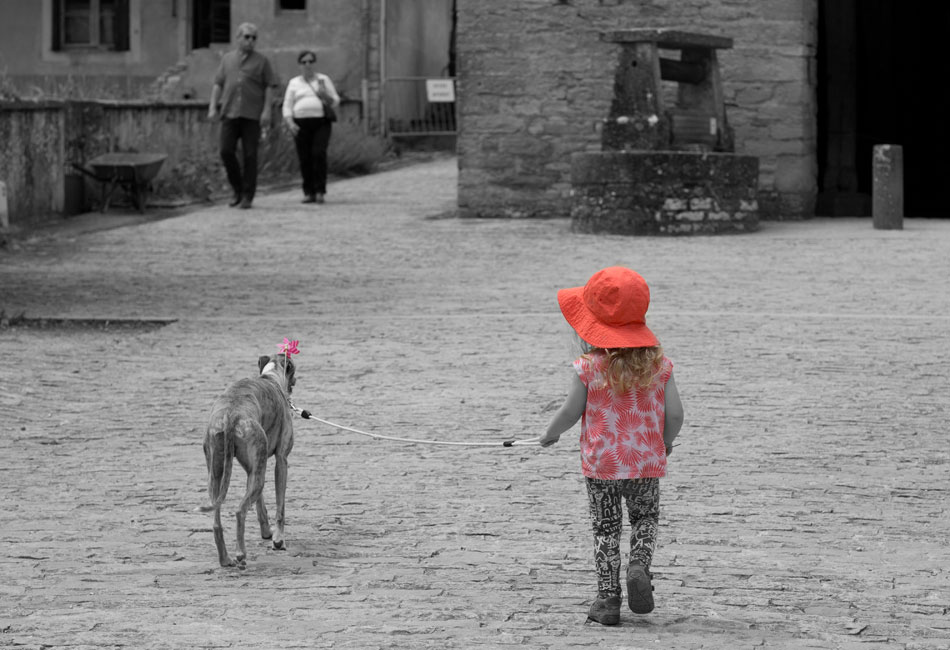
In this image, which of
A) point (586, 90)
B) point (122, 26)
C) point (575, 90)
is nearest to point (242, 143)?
point (575, 90)

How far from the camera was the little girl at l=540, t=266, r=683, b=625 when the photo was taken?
5129 millimetres

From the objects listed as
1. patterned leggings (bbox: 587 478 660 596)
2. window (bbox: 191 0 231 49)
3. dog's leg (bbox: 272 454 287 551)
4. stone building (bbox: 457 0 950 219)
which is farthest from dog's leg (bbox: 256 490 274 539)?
window (bbox: 191 0 231 49)

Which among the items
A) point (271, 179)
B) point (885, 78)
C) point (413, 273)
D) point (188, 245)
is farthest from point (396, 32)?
point (413, 273)

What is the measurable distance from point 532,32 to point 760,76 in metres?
2.83

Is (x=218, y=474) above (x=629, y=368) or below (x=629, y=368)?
below

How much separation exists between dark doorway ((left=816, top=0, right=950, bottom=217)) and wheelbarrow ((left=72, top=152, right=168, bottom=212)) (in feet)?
28.5

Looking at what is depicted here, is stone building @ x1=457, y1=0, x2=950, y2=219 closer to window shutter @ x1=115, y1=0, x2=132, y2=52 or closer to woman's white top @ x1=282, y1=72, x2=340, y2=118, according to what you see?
woman's white top @ x1=282, y1=72, x2=340, y2=118

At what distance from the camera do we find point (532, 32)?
2045 cm

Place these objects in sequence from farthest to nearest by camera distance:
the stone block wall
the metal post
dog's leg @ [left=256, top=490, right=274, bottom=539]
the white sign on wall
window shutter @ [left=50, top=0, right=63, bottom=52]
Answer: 1. window shutter @ [left=50, top=0, right=63, bottom=52]
2. the white sign on wall
3. the metal post
4. the stone block wall
5. dog's leg @ [left=256, top=490, right=274, bottom=539]

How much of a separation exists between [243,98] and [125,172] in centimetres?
175

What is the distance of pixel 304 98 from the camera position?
21.3m

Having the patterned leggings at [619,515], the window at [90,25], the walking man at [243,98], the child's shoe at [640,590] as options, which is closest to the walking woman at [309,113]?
the walking man at [243,98]

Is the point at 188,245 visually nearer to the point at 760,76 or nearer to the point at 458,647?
the point at 760,76

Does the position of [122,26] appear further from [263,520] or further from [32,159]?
[263,520]
